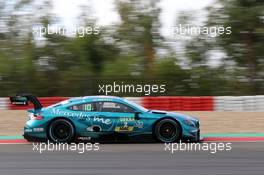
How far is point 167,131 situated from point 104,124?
136 cm

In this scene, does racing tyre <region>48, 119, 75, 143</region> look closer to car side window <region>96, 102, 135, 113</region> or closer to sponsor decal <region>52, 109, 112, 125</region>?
sponsor decal <region>52, 109, 112, 125</region>

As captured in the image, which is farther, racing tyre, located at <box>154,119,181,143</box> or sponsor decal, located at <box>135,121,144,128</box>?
sponsor decal, located at <box>135,121,144,128</box>

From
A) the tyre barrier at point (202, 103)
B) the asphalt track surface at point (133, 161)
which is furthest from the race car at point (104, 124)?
the tyre barrier at point (202, 103)

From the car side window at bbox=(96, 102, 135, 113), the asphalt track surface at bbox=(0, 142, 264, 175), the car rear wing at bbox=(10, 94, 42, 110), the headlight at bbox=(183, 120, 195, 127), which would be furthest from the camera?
the car side window at bbox=(96, 102, 135, 113)

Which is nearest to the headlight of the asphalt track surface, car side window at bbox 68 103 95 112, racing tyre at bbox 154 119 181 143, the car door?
racing tyre at bbox 154 119 181 143

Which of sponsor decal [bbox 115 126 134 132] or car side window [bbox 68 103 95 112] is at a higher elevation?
car side window [bbox 68 103 95 112]

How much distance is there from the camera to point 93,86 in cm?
2294

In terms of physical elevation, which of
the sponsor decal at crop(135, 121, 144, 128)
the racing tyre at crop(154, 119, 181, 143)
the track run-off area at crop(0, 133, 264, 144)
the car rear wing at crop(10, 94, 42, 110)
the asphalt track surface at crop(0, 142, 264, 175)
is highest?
the car rear wing at crop(10, 94, 42, 110)

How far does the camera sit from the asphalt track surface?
30.2ft

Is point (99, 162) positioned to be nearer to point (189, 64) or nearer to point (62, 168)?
point (62, 168)

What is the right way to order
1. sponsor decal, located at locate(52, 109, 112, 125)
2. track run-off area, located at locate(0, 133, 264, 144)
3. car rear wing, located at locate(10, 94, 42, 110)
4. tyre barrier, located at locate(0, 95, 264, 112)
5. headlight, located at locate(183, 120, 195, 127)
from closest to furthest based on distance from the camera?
car rear wing, located at locate(10, 94, 42, 110)
headlight, located at locate(183, 120, 195, 127)
sponsor decal, located at locate(52, 109, 112, 125)
track run-off area, located at locate(0, 133, 264, 144)
tyre barrier, located at locate(0, 95, 264, 112)

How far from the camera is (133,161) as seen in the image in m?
10.2

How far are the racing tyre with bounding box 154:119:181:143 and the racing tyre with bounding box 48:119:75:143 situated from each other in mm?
1818

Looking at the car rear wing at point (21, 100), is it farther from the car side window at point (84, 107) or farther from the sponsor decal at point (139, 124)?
the sponsor decal at point (139, 124)
